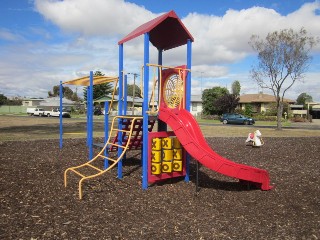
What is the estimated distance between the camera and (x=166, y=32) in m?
7.24

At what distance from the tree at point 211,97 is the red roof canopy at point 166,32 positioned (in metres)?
47.2

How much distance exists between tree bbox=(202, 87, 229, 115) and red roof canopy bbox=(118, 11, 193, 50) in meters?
47.2

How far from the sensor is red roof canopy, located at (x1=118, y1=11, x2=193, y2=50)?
649 cm

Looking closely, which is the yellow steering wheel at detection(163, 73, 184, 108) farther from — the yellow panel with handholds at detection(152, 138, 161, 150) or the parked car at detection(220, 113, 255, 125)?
the parked car at detection(220, 113, 255, 125)

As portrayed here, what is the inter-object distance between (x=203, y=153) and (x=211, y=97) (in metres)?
50.4

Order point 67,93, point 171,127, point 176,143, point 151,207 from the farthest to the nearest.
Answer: point 67,93 < point 176,143 < point 171,127 < point 151,207

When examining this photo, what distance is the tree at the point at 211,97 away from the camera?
54.7m

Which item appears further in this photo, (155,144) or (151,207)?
(155,144)

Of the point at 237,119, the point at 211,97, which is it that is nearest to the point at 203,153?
the point at 237,119

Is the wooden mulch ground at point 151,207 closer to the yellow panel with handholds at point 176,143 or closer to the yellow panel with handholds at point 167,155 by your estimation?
the yellow panel with handholds at point 167,155

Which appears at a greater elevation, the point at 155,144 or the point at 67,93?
the point at 67,93

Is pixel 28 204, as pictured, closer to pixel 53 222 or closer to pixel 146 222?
pixel 53 222

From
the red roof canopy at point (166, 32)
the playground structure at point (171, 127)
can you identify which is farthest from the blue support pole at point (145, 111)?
the red roof canopy at point (166, 32)

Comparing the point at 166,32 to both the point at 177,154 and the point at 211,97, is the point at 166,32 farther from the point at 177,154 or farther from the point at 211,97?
the point at 211,97
